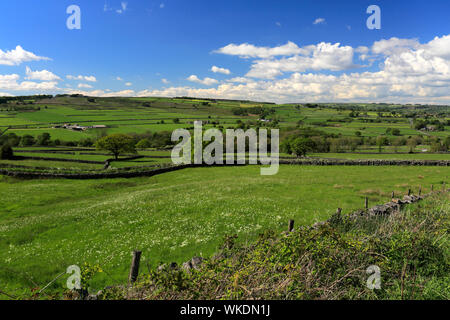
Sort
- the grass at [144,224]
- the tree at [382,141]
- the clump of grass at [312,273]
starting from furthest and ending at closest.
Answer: the tree at [382,141] → the grass at [144,224] → the clump of grass at [312,273]

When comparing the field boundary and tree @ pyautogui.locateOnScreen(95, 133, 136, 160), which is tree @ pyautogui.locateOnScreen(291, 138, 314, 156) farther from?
tree @ pyautogui.locateOnScreen(95, 133, 136, 160)

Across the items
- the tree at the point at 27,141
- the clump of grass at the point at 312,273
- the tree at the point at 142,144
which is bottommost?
the clump of grass at the point at 312,273

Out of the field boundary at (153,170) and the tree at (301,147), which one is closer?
the field boundary at (153,170)

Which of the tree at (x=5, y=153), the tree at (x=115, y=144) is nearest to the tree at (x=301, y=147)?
the tree at (x=115, y=144)

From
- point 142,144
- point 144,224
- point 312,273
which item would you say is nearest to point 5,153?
point 142,144

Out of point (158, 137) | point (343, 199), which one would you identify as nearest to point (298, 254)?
point (343, 199)

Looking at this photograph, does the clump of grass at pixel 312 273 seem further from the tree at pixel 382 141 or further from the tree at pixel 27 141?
the tree at pixel 27 141

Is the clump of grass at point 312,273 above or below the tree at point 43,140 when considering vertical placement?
below

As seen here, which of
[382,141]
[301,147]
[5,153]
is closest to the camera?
[5,153]

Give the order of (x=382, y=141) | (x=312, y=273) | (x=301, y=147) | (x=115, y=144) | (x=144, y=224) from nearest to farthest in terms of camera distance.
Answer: (x=312, y=273), (x=144, y=224), (x=115, y=144), (x=301, y=147), (x=382, y=141)

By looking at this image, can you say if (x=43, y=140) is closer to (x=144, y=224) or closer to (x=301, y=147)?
(x=301, y=147)

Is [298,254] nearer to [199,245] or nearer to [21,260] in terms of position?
[199,245]

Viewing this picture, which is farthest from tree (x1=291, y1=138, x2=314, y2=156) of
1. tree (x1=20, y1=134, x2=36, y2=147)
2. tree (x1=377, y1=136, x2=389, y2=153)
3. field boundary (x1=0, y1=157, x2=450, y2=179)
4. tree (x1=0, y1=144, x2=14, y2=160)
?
tree (x1=20, y1=134, x2=36, y2=147)
